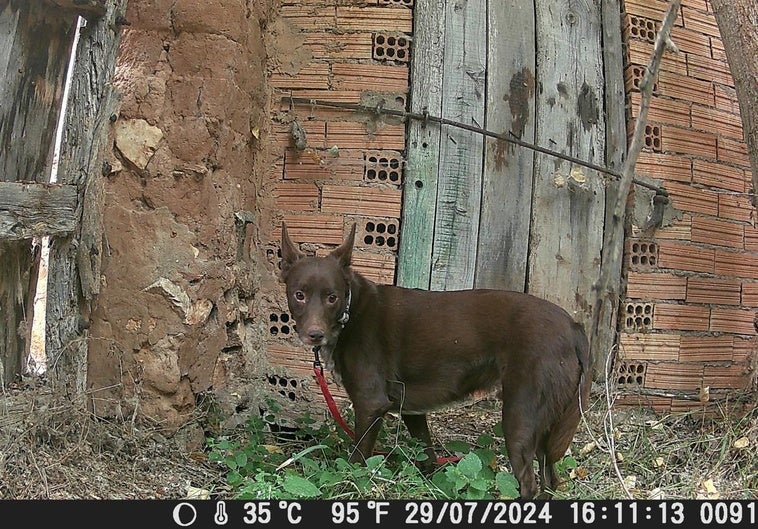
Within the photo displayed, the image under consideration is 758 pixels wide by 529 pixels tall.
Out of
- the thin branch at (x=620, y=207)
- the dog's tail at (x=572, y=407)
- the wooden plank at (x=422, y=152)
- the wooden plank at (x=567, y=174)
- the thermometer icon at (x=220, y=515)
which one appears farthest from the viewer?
the wooden plank at (x=567, y=174)

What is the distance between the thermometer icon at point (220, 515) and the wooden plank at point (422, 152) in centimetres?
206

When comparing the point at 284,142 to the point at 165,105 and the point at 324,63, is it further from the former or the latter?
the point at 165,105

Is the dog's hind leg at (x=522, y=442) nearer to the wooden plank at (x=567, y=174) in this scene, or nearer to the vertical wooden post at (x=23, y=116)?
the wooden plank at (x=567, y=174)

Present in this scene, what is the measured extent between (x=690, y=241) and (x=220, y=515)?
3664mm

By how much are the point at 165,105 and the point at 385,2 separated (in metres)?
1.63

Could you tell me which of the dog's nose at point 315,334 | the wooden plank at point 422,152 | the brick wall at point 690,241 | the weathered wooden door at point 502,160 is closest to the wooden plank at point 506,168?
the weathered wooden door at point 502,160

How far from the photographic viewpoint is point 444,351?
397cm

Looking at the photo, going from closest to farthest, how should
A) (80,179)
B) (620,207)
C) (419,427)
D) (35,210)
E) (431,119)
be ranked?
1. (620,207)
2. (35,210)
3. (80,179)
4. (419,427)
5. (431,119)

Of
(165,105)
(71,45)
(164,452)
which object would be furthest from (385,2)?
(164,452)

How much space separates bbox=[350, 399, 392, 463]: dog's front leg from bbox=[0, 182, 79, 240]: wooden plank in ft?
5.75

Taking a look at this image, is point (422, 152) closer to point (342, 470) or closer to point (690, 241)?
point (690, 241)

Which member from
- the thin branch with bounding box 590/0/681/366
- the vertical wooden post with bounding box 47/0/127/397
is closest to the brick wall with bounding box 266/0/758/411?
the vertical wooden post with bounding box 47/0/127/397

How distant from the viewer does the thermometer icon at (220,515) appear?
316cm

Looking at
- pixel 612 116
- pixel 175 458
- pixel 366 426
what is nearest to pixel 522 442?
pixel 366 426
